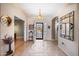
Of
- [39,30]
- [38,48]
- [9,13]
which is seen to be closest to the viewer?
[9,13]

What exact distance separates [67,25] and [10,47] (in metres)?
1.21

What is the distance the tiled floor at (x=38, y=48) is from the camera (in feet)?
7.07

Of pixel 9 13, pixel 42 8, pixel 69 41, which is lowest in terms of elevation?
pixel 69 41

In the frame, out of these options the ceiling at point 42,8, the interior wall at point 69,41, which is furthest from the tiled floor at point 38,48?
the ceiling at point 42,8

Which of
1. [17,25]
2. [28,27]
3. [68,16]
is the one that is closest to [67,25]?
[68,16]

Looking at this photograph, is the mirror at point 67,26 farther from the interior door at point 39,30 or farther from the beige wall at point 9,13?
the beige wall at point 9,13

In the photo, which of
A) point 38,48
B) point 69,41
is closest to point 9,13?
point 38,48

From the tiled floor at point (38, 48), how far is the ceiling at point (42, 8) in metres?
0.61

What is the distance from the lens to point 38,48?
2.28 metres

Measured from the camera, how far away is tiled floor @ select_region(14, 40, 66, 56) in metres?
2.16

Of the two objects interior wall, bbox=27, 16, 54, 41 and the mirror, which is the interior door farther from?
the mirror

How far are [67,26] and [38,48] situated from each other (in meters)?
0.73

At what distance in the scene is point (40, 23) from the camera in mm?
2389

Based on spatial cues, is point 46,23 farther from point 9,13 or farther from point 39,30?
point 9,13
